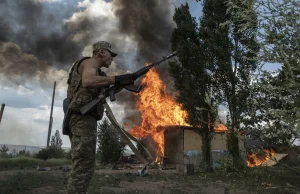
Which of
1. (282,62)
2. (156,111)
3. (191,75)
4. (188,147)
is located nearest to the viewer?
(282,62)

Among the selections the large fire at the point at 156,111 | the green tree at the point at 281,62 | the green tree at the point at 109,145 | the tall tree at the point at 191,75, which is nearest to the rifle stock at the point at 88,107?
the green tree at the point at 281,62

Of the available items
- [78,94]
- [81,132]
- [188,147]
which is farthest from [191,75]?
[81,132]

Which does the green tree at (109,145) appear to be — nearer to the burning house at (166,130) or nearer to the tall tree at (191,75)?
the burning house at (166,130)

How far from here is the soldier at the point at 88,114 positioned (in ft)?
12.0

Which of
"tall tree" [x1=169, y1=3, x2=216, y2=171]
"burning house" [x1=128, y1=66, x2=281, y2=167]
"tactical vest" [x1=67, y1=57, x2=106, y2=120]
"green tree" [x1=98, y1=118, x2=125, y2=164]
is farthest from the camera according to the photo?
"burning house" [x1=128, y1=66, x2=281, y2=167]

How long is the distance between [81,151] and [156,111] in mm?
19035

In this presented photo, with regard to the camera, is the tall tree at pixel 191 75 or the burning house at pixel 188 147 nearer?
the tall tree at pixel 191 75

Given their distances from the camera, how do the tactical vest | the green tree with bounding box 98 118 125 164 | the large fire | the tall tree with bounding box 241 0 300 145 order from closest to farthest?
1. the tall tree with bounding box 241 0 300 145
2. the tactical vest
3. the green tree with bounding box 98 118 125 164
4. the large fire

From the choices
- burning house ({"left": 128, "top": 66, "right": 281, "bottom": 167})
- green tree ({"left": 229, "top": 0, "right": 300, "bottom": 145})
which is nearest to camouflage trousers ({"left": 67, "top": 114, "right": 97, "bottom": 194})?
green tree ({"left": 229, "top": 0, "right": 300, "bottom": 145})

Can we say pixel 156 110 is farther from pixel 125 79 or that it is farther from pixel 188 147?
pixel 125 79

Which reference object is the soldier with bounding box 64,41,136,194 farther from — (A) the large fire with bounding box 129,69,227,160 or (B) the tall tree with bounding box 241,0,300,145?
(A) the large fire with bounding box 129,69,227,160

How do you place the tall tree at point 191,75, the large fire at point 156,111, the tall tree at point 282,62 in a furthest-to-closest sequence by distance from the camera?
the large fire at point 156,111
the tall tree at point 191,75
the tall tree at point 282,62

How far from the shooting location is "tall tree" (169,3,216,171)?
1717 centimetres

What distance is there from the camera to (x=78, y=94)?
155 inches
